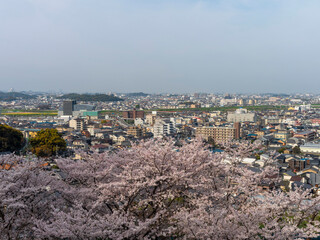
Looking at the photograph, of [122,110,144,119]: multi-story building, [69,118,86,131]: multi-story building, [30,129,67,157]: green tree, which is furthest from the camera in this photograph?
[122,110,144,119]: multi-story building

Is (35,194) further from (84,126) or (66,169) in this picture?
(84,126)

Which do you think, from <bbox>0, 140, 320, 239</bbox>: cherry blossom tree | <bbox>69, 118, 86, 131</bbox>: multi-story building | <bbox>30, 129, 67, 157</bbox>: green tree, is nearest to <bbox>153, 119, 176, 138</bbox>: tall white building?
<bbox>69, 118, 86, 131</bbox>: multi-story building

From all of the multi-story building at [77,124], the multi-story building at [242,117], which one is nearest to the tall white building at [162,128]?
the multi-story building at [77,124]

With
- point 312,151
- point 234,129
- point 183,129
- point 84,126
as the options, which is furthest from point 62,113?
point 312,151

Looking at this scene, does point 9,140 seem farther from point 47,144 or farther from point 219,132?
point 219,132

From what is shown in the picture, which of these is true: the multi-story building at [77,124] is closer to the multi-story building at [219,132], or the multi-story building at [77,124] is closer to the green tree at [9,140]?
the multi-story building at [219,132]

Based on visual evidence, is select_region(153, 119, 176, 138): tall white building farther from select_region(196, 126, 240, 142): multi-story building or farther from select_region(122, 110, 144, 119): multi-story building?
select_region(122, 110, 144, 119): multi-story building

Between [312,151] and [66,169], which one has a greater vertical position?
[66,169]
